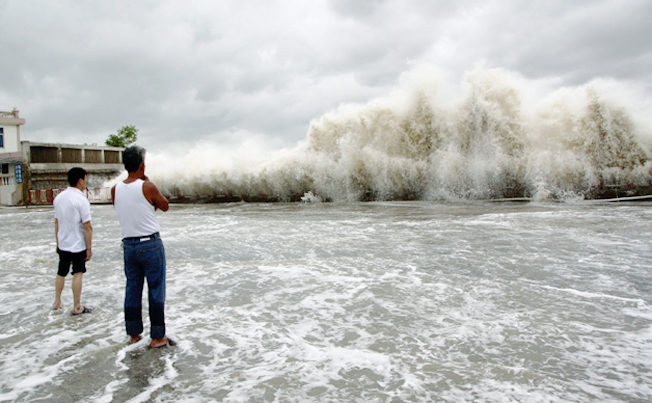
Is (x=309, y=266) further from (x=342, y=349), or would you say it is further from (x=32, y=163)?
(x=32, y=163)

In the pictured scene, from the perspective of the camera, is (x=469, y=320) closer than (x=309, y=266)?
Yes

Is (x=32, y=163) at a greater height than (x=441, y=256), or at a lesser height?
greater

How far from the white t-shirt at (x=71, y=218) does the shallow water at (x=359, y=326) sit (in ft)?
2.31

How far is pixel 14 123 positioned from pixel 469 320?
37.3 metres

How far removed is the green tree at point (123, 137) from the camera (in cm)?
5650

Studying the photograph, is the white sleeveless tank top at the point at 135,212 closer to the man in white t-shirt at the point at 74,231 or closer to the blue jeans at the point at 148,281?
the blue jeans at the point at 148,281

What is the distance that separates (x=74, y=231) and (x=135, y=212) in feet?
A: 4.75

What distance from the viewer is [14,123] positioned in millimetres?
31859

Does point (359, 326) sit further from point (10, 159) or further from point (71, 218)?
point (10, 159)

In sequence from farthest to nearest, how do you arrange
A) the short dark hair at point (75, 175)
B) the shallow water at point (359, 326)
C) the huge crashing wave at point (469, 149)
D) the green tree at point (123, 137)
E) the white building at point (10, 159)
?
the green tree at point (123, 137) → the white building at point (10, 159) → the huge crashing wave at point (469, 149) → the short dark hair at point (75, 175) → the shallow water at point (359, 326)

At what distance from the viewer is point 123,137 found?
189 ft

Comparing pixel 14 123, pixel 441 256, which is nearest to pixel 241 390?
pixel 441 256

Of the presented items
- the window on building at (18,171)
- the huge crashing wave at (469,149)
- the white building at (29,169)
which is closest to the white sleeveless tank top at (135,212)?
the huge crashing wave at (469,149)

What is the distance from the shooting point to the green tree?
185 feet
